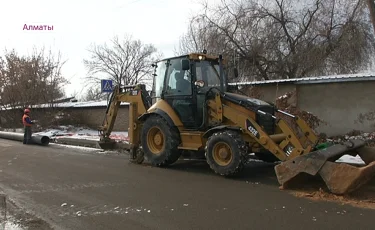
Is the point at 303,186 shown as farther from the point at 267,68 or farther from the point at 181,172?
the point at 267,68

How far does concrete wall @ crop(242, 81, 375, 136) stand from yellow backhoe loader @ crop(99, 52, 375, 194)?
6648mm

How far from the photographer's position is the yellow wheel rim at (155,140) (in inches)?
372

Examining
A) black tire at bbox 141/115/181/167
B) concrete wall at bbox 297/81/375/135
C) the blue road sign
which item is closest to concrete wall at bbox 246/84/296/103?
concrete wall at bbox 297/81/375/135

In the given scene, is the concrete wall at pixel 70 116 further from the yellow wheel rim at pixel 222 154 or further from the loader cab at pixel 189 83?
the yellow wheel rim at pixel 222 154

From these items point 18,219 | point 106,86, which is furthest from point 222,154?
point 106,86

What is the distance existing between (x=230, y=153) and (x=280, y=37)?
1502 centimetres

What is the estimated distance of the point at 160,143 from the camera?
947 cm

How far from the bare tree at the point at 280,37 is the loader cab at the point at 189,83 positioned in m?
10.9

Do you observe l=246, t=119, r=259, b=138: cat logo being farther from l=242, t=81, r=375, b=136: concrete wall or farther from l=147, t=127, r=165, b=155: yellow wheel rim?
l=242, t=81, r=375, b=136: concrete wall

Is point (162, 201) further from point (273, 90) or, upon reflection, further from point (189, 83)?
point (273, 90)

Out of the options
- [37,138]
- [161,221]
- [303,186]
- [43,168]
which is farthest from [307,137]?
[37,138]

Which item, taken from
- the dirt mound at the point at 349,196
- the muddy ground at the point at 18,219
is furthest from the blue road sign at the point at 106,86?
the dirt mound at the point at 349,196

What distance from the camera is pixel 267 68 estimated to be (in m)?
21.5

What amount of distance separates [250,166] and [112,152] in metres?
5.26
